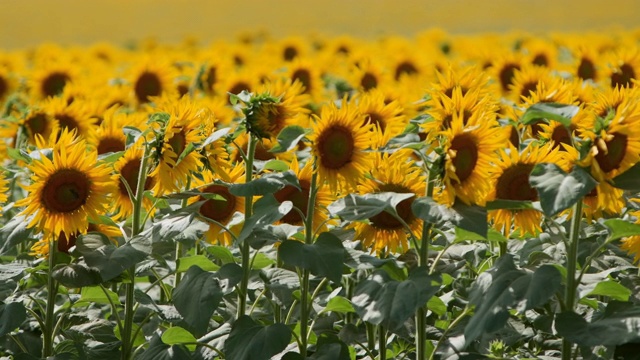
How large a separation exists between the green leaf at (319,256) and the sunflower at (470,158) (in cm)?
38

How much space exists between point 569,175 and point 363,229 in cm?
84

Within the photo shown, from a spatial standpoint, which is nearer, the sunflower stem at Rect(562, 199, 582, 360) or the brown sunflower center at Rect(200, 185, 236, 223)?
the sunflower stem at Rect(562, 199, 582, 360)

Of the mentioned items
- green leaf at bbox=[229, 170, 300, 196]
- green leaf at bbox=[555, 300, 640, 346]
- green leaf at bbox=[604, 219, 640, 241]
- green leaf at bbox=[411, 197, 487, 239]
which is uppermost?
green leaf at bbox=[229, 170, 300, 196]

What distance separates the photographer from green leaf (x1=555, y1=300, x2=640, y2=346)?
2746 millimetres

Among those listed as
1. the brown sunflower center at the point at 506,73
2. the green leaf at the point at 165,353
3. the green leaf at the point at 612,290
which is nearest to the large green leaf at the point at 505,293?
the green leaf at the point at 612,290

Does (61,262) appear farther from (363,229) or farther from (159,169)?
(363,229)

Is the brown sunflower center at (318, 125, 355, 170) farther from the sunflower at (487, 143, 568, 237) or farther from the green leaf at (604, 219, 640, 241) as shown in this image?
the green leaf at (604, 219, 640, 241)

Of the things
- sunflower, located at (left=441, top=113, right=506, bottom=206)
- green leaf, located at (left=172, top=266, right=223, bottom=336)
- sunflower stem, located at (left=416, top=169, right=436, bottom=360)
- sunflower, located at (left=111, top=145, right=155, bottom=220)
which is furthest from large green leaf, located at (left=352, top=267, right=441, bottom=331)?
sunflower, located at (left=111, top=145, right=155, bottom=220)

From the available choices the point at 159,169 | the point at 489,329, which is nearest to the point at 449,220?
the point at 489,329

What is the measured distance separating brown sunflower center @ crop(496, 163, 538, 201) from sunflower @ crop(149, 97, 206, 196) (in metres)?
1.04

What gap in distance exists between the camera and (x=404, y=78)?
6.90 meters

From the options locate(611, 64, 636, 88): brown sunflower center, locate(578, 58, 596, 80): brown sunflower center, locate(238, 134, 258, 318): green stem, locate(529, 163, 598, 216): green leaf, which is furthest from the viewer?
locate(578, 58, 596, 80): brown sunflower center

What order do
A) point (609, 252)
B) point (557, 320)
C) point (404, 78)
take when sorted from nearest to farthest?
point (557, 320) → point (609, 252) → point (404, 78)

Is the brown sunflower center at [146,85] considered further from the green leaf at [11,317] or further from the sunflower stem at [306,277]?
the sunflower stem at [306,277]
